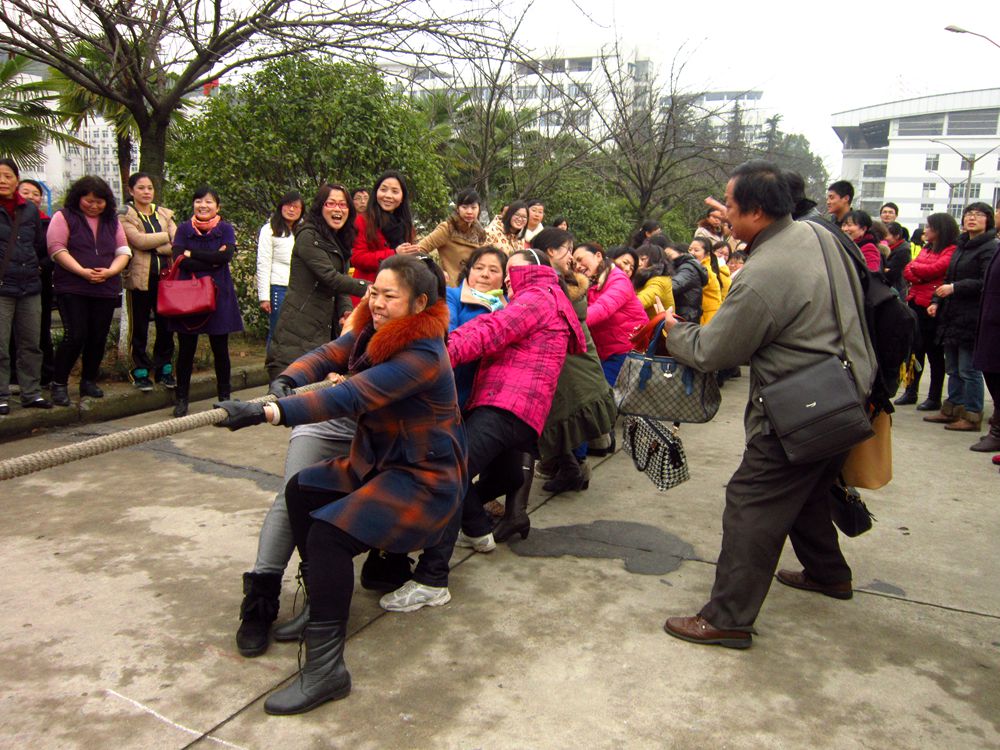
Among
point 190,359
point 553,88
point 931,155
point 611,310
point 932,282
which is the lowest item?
point 190,359

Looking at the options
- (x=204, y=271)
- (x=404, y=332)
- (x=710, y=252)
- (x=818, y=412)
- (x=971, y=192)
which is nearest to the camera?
(x=404, y=332)

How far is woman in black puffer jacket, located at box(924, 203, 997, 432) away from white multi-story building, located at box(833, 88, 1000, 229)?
7540 centimetres

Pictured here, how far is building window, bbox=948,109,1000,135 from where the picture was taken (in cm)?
8369

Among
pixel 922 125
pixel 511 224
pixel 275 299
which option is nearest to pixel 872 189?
pixel 922 125

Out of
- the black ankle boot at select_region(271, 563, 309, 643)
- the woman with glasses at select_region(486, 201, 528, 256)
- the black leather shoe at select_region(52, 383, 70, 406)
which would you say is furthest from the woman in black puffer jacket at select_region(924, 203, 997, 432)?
the black leather shoe at select_region(52, 383, 70, 406)

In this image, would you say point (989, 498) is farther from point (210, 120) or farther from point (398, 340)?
point (210, 120)

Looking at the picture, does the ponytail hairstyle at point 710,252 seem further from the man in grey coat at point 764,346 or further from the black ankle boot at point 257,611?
the black ankle boot at point 257,611

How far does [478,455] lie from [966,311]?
17.3 ft

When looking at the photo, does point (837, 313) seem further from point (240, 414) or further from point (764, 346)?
point (240, 414)

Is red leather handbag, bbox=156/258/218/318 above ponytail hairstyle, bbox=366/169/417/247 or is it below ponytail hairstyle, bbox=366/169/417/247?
below

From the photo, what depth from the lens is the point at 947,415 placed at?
24.2 ft

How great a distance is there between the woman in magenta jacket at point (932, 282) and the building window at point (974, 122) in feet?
297

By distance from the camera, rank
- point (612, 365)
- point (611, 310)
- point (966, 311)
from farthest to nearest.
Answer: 1. point (966, 311)
2. point (612, 365)
3. point (611, 310)

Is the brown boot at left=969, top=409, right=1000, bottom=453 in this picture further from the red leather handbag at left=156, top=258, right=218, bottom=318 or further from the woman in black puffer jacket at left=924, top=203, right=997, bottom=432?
the red leather handbag at left=156, top=258, right=218, bottom=318
